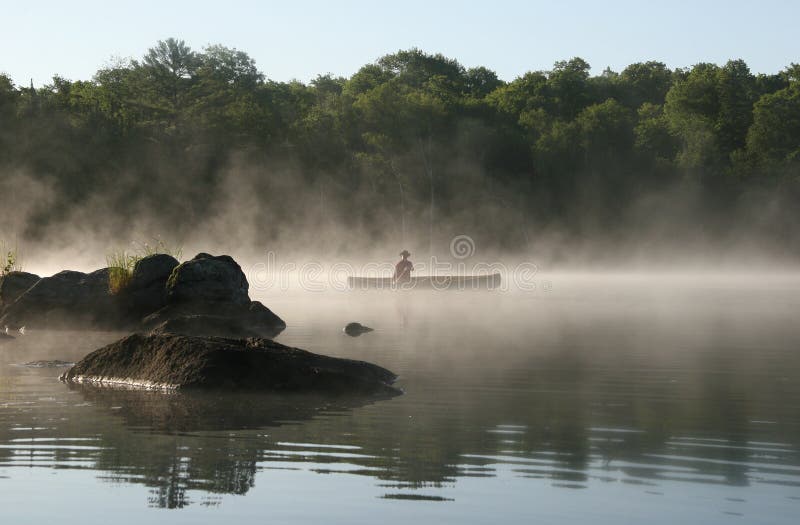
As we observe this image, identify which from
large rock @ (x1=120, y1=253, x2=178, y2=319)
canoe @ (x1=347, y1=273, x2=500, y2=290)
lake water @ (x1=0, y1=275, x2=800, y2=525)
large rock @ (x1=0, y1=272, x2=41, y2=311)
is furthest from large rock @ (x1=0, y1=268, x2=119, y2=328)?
canoe @ (x1=347, y1=273, x2=500, y2=290)

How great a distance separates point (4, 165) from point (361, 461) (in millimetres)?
65771

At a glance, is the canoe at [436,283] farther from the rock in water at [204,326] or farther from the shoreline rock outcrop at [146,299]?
the rock in water at [204,326]

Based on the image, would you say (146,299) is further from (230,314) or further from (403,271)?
(403,271)

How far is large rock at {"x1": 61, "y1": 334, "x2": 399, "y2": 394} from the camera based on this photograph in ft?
43.0

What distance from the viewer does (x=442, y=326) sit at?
2591 cm

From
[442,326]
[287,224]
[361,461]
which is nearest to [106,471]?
[361,461]

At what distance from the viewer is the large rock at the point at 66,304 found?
78.9 feet

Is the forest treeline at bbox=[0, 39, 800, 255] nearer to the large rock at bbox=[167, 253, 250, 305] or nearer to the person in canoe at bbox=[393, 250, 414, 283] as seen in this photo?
the person in canoe at bbox=[393, 250, 414, 283]

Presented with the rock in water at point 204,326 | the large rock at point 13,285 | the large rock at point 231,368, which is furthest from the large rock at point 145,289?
the large rock at point 231,368

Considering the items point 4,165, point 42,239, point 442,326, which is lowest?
point 442,326

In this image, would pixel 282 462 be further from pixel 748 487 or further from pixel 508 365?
pixel 508 365

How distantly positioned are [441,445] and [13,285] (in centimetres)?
1860

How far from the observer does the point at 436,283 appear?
4428cm

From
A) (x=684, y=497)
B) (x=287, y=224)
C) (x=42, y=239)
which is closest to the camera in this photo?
(x=684, y=497)
